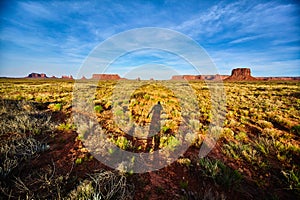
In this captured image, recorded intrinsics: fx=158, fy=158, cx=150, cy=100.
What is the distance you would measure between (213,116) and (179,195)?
6.48 m

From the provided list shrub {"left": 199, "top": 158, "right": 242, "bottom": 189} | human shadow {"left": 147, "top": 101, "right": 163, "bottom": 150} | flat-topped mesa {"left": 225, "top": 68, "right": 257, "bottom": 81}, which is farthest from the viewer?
flat-topped mesa {"left": 225, "top": 68, "right": 257, "bottom": 81}

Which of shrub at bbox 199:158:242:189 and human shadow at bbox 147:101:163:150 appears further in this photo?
human shadow at bbox 147:101:163:150

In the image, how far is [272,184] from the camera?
3342 mm

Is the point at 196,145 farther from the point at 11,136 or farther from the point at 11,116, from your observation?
the point at 11,116

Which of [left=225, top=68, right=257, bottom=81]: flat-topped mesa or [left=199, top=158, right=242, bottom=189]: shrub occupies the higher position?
[left=225, top=68, right=257, bottom=81]: flat-topped mesa

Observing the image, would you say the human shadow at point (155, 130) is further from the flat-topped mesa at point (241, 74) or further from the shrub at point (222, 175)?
the flat-topped mesa at point (241, 74)

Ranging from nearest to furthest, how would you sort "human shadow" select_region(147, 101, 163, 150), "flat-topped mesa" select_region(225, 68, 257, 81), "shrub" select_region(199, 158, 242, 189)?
"shrub" select_region(199, 158, 242, 189), "human shadow" select_region(147, 101, 163, 150), "flat-topped mesa" select_region(225, 68, 257, 81)

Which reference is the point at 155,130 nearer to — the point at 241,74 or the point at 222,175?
the point at 222,175

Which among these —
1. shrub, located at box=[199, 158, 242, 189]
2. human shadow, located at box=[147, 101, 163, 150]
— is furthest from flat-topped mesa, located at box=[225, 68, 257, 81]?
shrub, located at box=[199, 158, 242, 189]

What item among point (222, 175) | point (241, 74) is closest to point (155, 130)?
point (222, 175)

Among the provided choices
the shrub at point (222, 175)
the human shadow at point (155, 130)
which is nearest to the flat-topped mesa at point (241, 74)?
the human shadow at point (155, 130)

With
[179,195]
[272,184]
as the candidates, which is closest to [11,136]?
[179,195]

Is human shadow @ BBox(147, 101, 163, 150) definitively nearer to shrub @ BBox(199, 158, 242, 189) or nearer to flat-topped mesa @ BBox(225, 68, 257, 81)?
shrub @ BBox(199, 158, 242, 189)

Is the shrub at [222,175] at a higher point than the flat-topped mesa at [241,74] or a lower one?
lower
